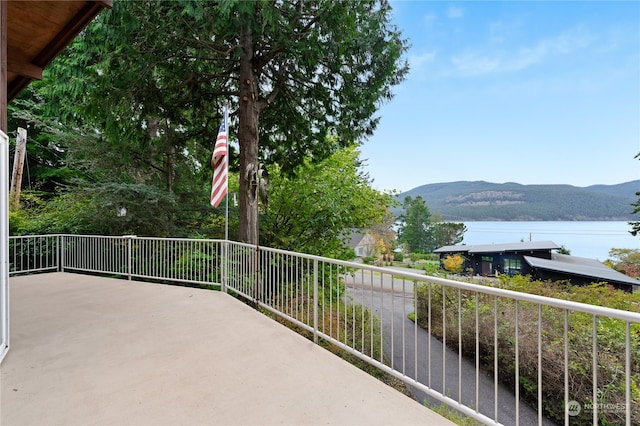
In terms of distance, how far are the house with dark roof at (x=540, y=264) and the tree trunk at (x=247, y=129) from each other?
11918mm

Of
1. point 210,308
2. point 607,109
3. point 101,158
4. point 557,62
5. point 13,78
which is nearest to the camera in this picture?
point 210,308

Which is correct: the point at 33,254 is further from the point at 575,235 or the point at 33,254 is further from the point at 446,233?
the point at 446,233

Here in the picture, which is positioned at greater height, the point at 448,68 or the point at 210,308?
the point at 448,68

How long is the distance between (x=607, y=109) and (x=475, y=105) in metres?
11.3

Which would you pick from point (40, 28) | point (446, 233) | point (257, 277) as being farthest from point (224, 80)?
point (446, 233)

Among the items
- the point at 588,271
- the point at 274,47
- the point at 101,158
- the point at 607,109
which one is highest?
the point at 607,109

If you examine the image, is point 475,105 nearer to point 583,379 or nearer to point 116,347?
point 583,379

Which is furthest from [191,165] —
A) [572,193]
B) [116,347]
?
[572,193]

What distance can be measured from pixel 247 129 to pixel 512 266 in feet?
63.8

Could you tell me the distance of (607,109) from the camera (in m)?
20.8

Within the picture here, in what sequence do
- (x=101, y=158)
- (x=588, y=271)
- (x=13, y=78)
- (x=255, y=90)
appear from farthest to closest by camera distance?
(x=588, y=271) → (x=101, y=158) → (x=255, y=90) → (x=13, y=78)

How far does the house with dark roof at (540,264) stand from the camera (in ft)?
44.3

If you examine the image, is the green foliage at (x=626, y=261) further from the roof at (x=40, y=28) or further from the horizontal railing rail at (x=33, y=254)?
the horizontal railing rail at (x=33, y=254)

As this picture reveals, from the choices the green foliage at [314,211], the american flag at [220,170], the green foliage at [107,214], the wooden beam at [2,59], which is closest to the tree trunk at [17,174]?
the green foliage at [107,214]
